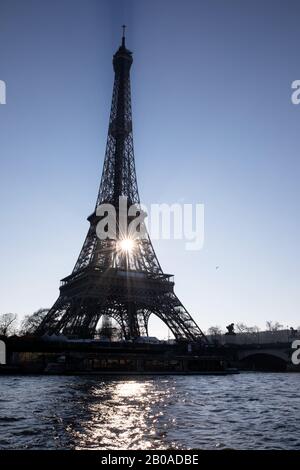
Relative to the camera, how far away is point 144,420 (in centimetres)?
2842

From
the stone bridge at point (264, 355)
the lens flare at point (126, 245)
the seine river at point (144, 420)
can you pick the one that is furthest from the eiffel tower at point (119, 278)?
the seine river at point (144, 420)

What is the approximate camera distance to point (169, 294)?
90750mm

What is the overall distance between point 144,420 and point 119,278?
58495 millimetres

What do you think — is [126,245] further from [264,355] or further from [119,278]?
[264,355]

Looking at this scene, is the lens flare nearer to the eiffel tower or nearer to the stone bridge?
the eiffel tower

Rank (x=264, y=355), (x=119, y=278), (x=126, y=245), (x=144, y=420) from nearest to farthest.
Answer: (x=144, y=420) → (x=119, y=278) → (x=126, y=245) → (x=264, y=355)

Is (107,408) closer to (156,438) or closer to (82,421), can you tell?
(82,421)

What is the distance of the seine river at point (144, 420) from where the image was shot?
2195cm

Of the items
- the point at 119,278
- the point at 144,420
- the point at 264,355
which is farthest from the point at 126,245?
the point at 144,420

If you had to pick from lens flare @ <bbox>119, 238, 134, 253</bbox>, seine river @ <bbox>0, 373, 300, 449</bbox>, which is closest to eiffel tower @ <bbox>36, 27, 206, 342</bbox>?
lens flare @ <bbox>119, 238, 134, 253</bbox>

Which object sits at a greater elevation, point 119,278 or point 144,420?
point 119,278

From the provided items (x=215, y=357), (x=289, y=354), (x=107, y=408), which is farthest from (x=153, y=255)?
(x=107, y=408)

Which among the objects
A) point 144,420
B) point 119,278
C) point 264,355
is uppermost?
point 119,278

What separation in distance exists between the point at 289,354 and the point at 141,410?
75822mm
